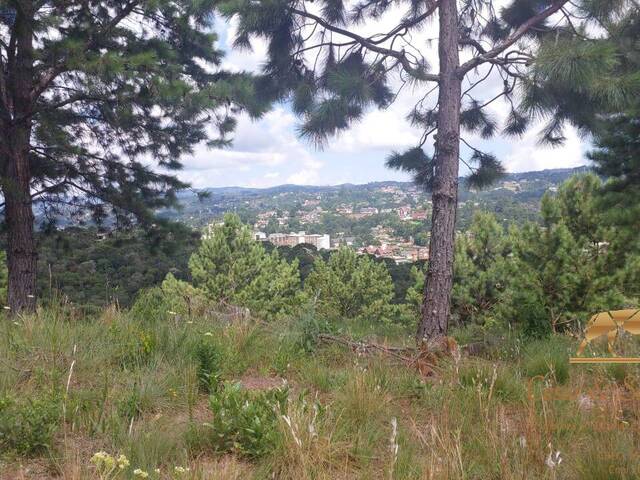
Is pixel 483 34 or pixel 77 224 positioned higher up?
pixel 483 34

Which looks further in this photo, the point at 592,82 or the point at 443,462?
the point at 592,82

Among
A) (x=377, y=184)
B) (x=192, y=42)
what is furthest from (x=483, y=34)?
(x=377, y=184)

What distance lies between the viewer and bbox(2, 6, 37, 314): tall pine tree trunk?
6.76m

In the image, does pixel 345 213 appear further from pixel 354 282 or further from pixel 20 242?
pixel 20 242

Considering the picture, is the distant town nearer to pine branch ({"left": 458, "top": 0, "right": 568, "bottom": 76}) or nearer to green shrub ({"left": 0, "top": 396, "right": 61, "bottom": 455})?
pine branch ({"left": 458, "top": 0, "right": 568, "bottom": 76})

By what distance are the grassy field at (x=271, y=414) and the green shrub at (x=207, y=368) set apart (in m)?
0.01

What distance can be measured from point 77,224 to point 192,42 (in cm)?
410

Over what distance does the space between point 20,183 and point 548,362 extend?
7175 mm

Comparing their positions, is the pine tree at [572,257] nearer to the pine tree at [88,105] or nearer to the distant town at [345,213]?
the pine tree at [88,105]

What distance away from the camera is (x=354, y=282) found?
30969 millimetres

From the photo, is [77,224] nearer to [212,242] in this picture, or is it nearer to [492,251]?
[492,251]

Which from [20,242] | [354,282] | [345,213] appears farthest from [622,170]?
[345,213]

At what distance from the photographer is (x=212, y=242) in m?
→ 28.6

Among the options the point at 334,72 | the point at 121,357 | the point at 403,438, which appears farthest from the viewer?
the point at 334,72
